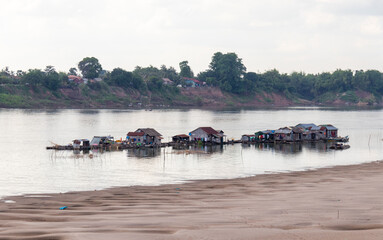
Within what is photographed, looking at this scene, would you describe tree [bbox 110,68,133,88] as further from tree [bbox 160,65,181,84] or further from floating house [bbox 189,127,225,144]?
floating house [bbox 189,127,225,144]

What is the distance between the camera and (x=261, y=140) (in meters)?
71.4

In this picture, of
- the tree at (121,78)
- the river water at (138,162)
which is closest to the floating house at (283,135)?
the river water at (138,162)

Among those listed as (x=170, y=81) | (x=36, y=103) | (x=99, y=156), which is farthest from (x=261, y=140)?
(x=170, y=81)

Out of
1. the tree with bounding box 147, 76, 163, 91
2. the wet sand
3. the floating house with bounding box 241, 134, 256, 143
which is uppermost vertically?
the tree with bounding box 147, 76, 163, 91

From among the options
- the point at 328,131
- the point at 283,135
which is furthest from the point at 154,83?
the point at 283,135

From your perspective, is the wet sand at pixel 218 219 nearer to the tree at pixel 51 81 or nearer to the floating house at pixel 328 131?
the floating house at pixel 328 131

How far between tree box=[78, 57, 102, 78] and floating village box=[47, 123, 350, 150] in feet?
334

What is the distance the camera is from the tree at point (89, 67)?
Answer: 546ft

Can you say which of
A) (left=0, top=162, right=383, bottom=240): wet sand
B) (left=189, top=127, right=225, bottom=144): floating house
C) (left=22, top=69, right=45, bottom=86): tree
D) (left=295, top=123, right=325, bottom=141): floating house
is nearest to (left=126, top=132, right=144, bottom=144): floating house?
(left=189, top=127, right=225, bottom=144): floating house

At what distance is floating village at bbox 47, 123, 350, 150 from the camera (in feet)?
200

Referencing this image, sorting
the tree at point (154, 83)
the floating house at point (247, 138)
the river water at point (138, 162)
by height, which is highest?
the tree at point (154, 83)

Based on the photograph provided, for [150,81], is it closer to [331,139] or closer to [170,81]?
[170,81]

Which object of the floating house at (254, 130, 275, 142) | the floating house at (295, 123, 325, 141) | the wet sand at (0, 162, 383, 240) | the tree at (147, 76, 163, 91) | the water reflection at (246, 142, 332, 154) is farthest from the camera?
the tree at (147, 76, 163, 91)

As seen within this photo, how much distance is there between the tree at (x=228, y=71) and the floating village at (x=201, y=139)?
120360 millimetres
